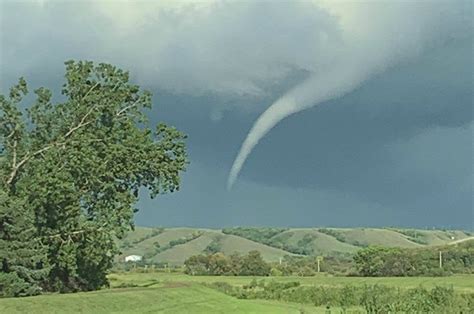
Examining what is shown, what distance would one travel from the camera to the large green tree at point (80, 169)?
46750 mm

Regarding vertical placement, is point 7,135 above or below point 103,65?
below

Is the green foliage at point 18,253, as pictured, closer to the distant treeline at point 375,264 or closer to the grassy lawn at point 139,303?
the grassy lawn at point 139,303

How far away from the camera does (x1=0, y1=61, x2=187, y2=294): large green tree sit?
4675 centimetres

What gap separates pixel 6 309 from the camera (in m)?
30.8

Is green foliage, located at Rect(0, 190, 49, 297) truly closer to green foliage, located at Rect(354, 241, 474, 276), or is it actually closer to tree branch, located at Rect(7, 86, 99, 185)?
tree branch, located at Rect(7, 86, 99, 185)

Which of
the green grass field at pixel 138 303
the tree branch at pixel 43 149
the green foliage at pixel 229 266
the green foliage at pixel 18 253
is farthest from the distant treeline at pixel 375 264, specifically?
the green foliage at pixel 18 253

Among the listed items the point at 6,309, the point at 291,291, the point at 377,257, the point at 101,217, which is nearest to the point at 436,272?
the point at 377,257

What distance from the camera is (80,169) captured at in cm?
4769

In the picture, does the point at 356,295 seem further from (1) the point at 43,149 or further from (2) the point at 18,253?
(2) the point at 18,253

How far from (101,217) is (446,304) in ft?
72.0

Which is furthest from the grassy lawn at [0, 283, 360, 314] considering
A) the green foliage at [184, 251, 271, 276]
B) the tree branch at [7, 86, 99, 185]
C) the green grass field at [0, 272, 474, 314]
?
the green foliage at [184, 251, 271, 276]

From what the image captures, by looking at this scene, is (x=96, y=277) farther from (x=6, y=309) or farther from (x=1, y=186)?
(x=6, y=309)

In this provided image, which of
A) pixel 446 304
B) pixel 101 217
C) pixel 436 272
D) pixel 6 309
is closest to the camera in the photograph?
pixel 6 309

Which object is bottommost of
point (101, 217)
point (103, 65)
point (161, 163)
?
point (101, 217)
